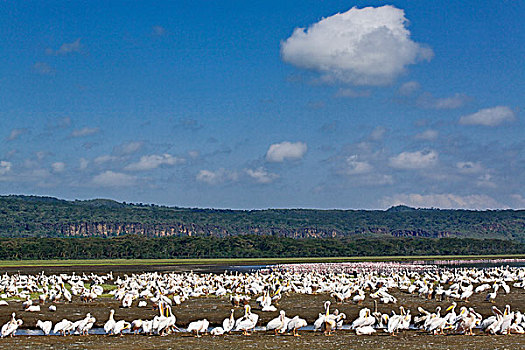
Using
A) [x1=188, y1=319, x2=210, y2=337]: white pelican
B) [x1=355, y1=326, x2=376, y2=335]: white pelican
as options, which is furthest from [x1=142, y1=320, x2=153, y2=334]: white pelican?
[x1=355, y1=326, x2=376, y2=335]: white pelican

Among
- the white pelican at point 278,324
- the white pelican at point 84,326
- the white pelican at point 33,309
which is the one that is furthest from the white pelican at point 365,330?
the white pelican at point 33,309

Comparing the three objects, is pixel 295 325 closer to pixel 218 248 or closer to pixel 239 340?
pixel 239 340

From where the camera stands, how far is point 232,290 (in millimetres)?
42375

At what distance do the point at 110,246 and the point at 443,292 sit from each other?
115 metres

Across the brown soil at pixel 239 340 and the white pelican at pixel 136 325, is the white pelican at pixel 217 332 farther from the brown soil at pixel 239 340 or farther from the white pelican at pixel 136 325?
the white pelican at pixel 136 325

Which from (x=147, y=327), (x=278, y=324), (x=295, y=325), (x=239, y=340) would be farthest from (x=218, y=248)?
(x=239, y=340)

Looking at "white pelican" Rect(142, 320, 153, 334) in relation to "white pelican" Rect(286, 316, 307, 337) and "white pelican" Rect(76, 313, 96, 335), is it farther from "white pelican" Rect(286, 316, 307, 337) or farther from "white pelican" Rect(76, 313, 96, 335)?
"white pelican" Rect(286, 316, 307, 337)

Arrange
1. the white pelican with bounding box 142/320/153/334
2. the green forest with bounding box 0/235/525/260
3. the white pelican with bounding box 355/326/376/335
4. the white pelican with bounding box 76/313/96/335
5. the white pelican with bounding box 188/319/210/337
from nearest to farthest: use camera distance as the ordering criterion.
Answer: the white pelican with bounding box 355/326/376/335, the white pelican with bounding box 188/319/210/337, the white pelican with bounding box 142/320/153/334, the white pelican with bounding box 76/313/96/335, the green forest with bounding box 0/235/525/260

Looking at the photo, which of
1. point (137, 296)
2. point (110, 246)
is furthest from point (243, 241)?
point (137, 296)

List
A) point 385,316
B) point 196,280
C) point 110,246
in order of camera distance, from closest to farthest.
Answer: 1. point 385,316
2. point 196,280
3. point 110,246

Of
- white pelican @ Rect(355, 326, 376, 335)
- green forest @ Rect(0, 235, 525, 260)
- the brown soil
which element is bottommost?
the brown soil

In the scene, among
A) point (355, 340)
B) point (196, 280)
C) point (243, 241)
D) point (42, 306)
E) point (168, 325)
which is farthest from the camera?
point (243, 241)

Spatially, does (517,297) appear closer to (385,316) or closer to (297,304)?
A: (297,304)

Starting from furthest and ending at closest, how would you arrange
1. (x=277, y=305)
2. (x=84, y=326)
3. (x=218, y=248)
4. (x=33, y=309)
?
(x=218, y=248) → (x=277, y=305) → (x=33, y=309) → (x=84, y=326)
